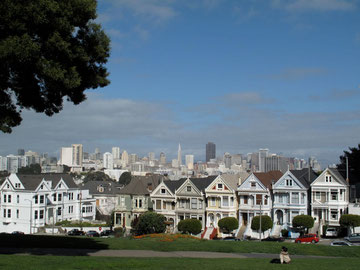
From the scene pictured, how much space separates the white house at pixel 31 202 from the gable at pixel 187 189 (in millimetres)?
20955

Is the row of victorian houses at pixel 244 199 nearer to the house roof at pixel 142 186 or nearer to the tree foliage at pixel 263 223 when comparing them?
the house roof at pixel 142 186

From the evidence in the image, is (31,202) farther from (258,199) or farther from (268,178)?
(268,178)

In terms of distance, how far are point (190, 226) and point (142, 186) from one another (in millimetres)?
14054

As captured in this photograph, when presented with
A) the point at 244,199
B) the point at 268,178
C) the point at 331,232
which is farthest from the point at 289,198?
the point at 331,232

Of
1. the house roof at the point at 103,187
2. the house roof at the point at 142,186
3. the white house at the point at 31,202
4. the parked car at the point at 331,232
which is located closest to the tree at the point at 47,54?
the parked car at the point at 331,232

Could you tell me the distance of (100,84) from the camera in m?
26.4

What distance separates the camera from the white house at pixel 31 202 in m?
76.2

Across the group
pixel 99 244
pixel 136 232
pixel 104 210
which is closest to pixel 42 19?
pixel 99 244

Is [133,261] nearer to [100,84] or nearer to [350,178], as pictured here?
[100,84]

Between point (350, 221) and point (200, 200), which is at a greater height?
point (200, 200)

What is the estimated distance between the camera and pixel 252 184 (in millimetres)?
67500

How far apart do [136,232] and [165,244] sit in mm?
32678

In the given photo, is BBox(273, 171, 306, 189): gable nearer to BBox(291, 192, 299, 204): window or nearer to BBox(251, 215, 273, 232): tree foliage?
BBox(291, 192, 299, 204): window

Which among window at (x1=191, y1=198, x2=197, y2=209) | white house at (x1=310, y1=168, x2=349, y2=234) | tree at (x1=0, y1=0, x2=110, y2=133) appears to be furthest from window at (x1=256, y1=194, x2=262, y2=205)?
tree at (x1=0, y1=0, x2=110, y2=133)
